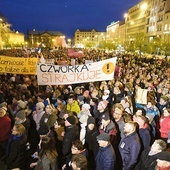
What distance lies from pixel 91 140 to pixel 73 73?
4.41 meters

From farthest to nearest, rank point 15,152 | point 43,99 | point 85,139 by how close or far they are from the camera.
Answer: point 43,99
point 85,139
point 15,152

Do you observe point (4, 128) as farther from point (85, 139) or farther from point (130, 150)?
point (130, 150)

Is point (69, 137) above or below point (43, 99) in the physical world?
below

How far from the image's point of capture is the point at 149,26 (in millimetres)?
86188

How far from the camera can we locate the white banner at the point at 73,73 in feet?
31.7

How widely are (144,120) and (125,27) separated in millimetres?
122529

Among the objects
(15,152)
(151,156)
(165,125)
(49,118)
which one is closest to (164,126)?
(165,125)

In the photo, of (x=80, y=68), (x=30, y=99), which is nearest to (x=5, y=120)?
(x=30, y=99)

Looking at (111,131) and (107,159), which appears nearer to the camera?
(107,159)

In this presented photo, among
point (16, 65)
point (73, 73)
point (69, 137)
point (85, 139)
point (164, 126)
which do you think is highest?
point (16, 65)

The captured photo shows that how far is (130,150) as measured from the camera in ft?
16.5

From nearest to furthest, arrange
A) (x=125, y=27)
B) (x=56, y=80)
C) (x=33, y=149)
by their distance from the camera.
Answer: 1. (x=33, y=149)
2. (x=56, y=80)
3. (x=125, y=27)

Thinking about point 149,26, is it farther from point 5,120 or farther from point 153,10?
point 5,120

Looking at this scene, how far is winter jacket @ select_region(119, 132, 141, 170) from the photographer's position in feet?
16.3
